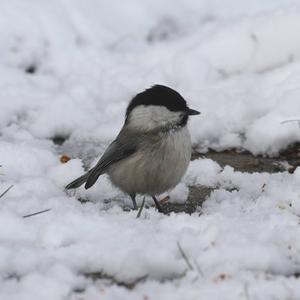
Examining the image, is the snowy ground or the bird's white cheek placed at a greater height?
the bird's white cheek

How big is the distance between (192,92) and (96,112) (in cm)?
82

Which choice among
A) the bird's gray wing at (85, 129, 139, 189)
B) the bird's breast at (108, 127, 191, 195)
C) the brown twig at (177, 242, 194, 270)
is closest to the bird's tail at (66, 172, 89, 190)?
the bird's gray wing at (85, 129, 139, 189)

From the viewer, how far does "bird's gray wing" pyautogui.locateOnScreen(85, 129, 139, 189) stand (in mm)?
3957

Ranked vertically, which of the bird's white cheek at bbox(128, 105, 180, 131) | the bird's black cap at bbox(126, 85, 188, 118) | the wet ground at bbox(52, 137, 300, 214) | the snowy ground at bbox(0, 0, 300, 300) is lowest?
the wet ground at bbox(52, 137, 300, 214)

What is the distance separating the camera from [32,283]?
2.76m

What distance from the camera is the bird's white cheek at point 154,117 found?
396 centimetres

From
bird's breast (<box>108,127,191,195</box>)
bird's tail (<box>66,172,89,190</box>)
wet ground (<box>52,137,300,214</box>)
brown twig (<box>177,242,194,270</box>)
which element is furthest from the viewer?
wet ground (<box>52,137,300,214</box>)

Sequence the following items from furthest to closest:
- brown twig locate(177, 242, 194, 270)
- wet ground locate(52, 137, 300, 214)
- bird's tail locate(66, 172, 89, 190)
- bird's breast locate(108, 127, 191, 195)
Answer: wet ground locate(52, 137, 300, 214) < bird's tail locate(66, 172, 89, 190) < bird's breast locate(108, 127, 191, 195) < brown twig locate(177, 242, 194, 270)

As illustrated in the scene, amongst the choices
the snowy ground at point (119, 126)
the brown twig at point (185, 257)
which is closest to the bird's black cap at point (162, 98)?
the snowy ground at point (119, 126)

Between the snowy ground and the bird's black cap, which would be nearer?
the snowy ground

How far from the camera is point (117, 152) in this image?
401 centimetres

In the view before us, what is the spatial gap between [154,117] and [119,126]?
1.38m

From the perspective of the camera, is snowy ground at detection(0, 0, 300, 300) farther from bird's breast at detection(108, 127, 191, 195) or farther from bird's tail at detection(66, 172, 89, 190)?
bird's breast at detection(108, 127, 191, 195)

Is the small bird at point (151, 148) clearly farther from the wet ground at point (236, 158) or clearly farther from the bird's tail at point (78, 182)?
the wet ground at point (236, 158)
